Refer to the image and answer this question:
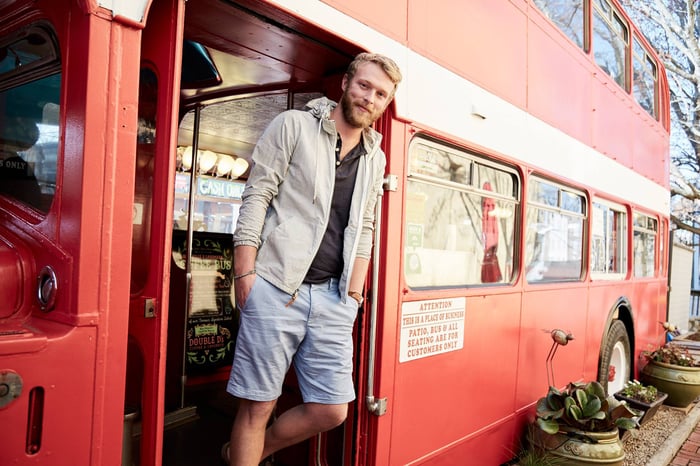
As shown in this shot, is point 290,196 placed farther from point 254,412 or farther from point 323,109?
point 254,412

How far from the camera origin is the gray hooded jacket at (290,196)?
1.93 m

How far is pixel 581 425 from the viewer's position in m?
3.62

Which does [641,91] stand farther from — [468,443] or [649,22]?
[649,22]

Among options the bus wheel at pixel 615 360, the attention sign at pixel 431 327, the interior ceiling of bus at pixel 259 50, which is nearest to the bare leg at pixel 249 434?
the attention sign at pixel 431 327

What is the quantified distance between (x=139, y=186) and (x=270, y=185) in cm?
48

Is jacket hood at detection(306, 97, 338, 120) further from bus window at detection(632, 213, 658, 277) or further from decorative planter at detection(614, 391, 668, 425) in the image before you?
bus window at detection(632, 213, 658, 277)

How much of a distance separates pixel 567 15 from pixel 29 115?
3.97 m

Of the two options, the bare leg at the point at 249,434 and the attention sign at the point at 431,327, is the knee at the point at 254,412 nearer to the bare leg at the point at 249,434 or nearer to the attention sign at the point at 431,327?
the bare leg at the point at 249,434

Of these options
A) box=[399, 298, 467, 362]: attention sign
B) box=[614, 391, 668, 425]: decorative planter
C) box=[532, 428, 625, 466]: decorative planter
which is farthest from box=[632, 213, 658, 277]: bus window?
box=[399, 298, 467, 362]: attention sign

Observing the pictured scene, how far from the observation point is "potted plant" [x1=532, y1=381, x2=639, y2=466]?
353 centimetres

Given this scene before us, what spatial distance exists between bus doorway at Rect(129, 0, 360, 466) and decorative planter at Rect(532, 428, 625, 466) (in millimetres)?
1747

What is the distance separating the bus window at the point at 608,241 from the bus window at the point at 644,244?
10.2 inches

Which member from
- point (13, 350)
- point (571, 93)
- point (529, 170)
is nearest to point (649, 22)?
point (571, 93)

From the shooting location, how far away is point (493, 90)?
3.27 metres
